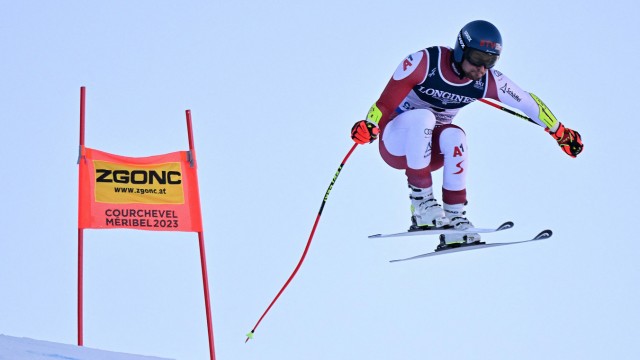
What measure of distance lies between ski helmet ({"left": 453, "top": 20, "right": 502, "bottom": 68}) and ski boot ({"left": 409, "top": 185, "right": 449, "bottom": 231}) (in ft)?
4.09

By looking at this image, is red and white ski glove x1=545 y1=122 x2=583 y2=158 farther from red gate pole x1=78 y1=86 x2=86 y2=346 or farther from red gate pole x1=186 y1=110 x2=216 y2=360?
red gate pole x1=78 y1=86 x2=86 y2=346

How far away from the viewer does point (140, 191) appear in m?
14.6

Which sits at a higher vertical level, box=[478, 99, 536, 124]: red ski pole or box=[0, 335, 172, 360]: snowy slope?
box=[478, 99, 536, 124]: red ski pole

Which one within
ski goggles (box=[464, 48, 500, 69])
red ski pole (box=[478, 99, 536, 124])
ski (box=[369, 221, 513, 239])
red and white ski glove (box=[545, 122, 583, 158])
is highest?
ski goggles (box=[464, 48, 500, 69])

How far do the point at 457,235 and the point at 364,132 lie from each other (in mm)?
1416

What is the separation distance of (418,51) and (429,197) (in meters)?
1.26

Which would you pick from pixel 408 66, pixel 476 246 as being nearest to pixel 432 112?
pixel 408 66

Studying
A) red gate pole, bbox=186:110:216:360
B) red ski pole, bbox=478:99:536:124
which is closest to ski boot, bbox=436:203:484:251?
red ski pole, bbox=478:99:536:124

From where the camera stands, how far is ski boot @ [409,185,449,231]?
35.0 ft

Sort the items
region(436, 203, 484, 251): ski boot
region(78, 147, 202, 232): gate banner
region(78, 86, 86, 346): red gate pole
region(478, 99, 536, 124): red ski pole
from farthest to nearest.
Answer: region(78, 147, 202, 232): gate banner < region(78, 86, 86, 346): red gate pole < region(478, 99, 536, 124): red ski pole < region(436, 203, 484, 251): ski boot

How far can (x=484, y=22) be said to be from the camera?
10.2 metres

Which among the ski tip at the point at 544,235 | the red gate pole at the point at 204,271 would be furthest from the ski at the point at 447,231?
the red gate pole at the point at 204,271

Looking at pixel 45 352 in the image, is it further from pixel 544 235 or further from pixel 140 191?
pixel 140 191

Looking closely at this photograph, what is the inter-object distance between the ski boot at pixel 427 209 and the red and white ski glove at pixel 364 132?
0.80 m
